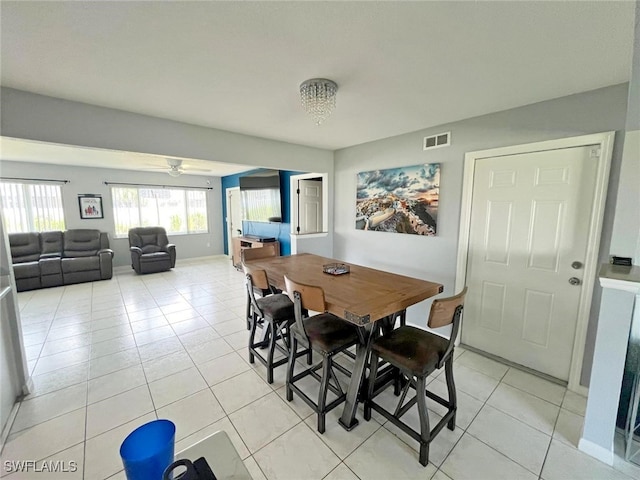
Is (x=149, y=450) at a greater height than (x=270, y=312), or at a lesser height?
greater

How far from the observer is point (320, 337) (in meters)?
1.80

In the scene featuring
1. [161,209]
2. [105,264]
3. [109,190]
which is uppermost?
[109,190]

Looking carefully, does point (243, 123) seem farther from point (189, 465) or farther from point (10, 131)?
point (189, 465)

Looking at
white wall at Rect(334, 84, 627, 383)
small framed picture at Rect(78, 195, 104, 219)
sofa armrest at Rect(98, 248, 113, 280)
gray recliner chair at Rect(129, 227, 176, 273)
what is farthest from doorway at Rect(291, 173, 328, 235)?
small framed picture at Rect(78, 195, 104, 219)

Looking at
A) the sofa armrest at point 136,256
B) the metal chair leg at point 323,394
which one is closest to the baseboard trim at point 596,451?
the metal chair leg at point 323,394

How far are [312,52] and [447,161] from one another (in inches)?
74.1

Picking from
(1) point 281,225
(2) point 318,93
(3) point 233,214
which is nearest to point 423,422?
(2) point 318,93

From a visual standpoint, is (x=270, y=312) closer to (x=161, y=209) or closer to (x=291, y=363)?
(x=291, y=363)

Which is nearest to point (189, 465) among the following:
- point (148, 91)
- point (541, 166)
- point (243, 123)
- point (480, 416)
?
point (480, 416)

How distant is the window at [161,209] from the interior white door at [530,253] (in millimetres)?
6678

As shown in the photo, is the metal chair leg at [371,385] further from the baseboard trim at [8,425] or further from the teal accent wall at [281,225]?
the teal accent wall at [281,225]

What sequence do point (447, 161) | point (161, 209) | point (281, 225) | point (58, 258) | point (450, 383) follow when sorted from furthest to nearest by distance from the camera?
point (161, 209) → point (281, 225) → point (58, 258) → point (447, 161) → point (450, 383)

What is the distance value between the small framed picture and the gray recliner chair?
2.52 feet

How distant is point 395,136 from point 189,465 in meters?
3.32
